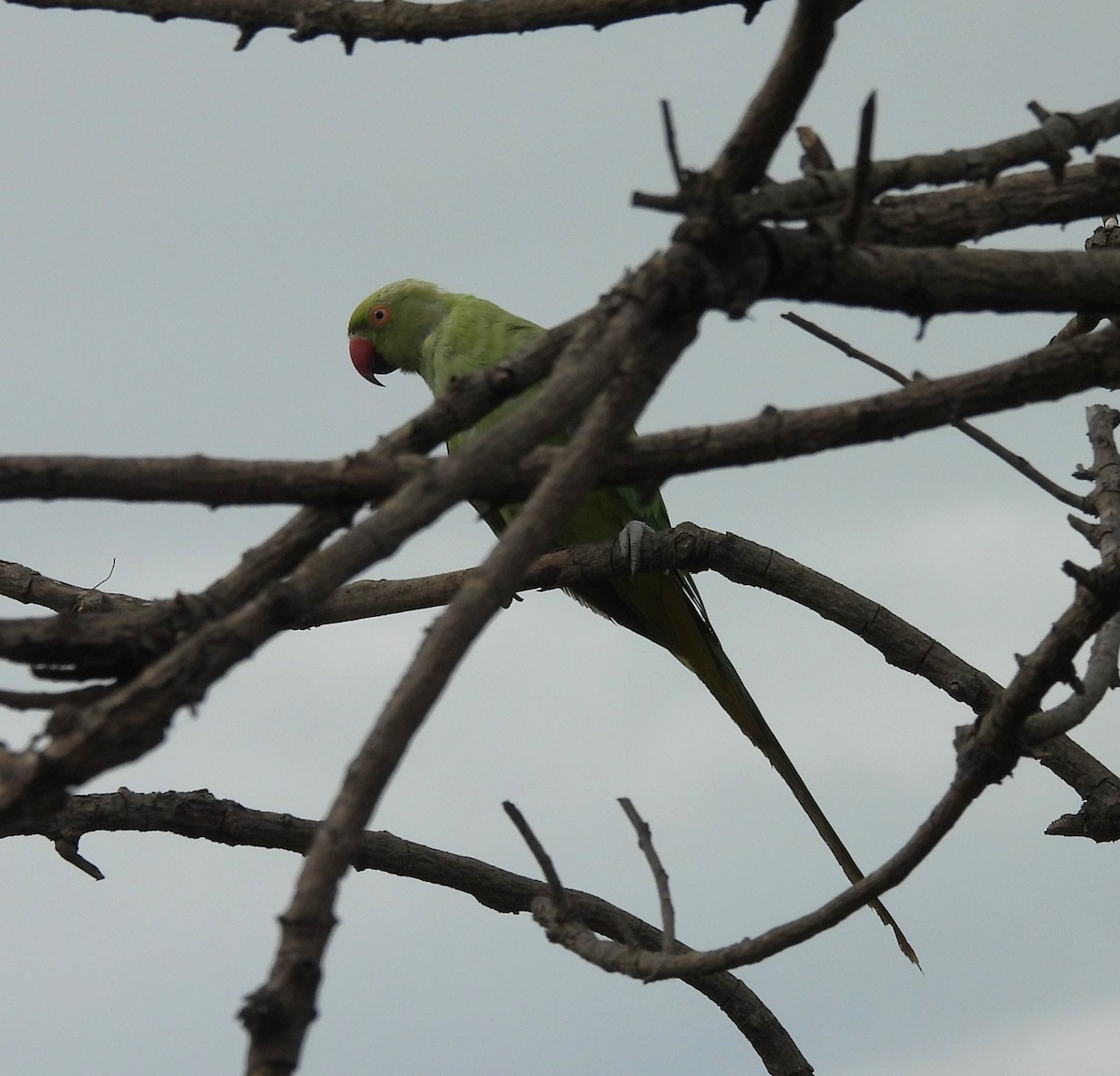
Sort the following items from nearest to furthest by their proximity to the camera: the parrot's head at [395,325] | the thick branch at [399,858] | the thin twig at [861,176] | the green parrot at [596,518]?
the thin twig at [861,176], the thick branch at [399,858], the green parrot at [596,518], the parrot's head at [395,325]

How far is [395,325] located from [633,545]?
2513 mm

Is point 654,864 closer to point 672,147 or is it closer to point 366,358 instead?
point 672,147

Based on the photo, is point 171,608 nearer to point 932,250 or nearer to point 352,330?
point 932,250

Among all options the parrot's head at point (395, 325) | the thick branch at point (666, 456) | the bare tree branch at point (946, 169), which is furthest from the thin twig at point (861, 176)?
the parrot's head at point (395, 325)

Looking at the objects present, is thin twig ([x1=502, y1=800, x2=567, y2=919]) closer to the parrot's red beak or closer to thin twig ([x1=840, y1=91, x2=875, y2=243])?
thin twig ([x1=840, y1=91, x2=875, y2=243])

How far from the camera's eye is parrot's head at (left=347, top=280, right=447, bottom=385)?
5914mm

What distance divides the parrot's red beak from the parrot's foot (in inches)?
89.9

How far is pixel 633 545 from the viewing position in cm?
384

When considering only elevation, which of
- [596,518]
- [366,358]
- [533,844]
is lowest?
[533,844]

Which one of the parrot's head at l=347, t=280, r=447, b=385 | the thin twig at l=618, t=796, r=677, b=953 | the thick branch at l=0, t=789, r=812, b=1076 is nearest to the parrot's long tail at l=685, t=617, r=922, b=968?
the thick branch at l=0, t=789, r=812, b=1076

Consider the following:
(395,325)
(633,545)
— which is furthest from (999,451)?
(395,325)

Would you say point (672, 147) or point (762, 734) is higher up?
point (762, 734)

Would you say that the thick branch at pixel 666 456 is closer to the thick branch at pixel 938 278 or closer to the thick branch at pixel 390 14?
the thick branch at pixel 938 278

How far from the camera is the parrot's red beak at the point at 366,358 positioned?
6.13 meters
